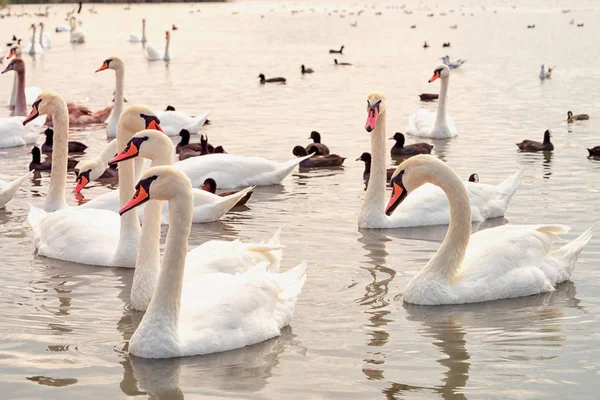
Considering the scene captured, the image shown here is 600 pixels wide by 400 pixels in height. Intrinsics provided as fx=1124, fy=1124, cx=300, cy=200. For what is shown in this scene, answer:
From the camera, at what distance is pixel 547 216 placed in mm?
12305

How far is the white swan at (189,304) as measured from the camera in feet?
23.9

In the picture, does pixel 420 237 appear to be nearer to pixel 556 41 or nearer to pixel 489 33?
pixel 556 41

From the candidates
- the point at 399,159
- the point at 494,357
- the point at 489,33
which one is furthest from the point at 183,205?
the point at 489,33

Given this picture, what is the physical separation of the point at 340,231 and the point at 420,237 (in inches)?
33.5

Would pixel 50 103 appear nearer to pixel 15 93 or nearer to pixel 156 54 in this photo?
pixel 15 93

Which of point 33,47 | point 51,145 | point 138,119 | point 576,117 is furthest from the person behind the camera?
point 33,47

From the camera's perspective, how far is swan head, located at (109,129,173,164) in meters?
8.59

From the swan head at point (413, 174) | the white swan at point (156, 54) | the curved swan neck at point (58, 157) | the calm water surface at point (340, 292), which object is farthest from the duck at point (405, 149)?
the white swan at point (156, 54)

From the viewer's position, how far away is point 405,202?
12180mm

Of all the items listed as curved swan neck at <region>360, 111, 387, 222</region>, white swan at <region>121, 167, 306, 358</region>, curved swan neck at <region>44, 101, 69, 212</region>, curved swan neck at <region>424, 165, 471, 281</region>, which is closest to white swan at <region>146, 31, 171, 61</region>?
curved swan neck at <region>44, 101, 69, 212</region>

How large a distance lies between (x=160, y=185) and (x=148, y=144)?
4.75 feet

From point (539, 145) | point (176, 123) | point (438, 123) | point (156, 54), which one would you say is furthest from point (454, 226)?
point (156, 54)

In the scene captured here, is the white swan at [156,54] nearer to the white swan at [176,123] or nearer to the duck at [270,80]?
the duck at [270,80]

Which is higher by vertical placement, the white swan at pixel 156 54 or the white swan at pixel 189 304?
the white swan at pixel 156 54
